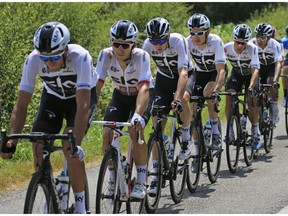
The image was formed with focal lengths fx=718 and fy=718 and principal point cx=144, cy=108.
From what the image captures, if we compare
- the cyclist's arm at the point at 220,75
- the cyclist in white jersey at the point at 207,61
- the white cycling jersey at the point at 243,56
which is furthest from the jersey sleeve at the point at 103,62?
the white cycling jersey at the point at 243,56

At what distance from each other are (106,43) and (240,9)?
3788 cm

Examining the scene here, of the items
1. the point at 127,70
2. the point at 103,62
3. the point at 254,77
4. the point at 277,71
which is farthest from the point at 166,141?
the point at 277,71

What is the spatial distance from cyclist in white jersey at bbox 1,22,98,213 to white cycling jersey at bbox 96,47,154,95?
0.63m

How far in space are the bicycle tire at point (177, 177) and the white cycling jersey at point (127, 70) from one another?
1.27 meters

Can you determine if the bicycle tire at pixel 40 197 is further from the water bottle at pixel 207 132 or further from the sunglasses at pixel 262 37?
the sunglasses at pixel 262 37

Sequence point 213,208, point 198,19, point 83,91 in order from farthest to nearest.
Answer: point 198,19 < point 213,208 < point 83,91

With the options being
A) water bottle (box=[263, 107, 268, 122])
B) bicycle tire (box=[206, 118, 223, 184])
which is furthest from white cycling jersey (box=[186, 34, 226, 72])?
water bottle (box=[263, 107, 268, 122])

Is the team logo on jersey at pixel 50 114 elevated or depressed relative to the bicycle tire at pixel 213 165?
elevated

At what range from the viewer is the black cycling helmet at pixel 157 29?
8.50 metres

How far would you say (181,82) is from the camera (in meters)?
8.63

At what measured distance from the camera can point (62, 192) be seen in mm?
6445

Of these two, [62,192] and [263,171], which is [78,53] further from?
[263,171]

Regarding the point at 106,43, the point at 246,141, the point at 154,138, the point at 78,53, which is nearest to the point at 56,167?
the point at 154,138

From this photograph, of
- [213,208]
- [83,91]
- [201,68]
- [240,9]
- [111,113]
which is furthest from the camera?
[240,9]
